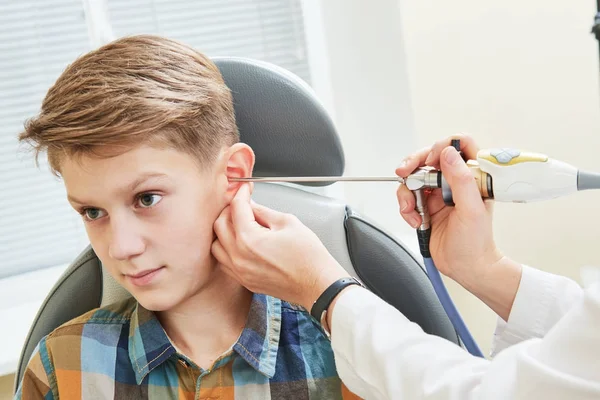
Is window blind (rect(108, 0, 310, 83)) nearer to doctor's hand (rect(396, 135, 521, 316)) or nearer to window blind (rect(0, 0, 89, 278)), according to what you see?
window blind (rect(0, 0, 89, 278))

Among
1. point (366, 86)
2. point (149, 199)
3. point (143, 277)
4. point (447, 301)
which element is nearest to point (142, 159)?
point (149, 199)

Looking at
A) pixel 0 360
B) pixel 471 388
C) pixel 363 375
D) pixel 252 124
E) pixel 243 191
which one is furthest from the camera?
pixel 0 360

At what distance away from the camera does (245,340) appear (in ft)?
3.95

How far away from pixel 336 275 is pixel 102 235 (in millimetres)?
382

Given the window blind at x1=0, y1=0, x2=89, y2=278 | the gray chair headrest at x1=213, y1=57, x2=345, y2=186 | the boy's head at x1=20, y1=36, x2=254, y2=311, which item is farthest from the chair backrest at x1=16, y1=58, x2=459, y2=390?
the window blind at x1=0, y1=0, x2=89, y2=278

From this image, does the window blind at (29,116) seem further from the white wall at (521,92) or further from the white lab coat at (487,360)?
the white lab coat at (487,360)

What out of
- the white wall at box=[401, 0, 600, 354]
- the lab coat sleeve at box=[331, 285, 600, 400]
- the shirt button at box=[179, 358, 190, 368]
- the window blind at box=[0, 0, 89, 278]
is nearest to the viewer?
the lab coat sleeve at box=[331, 285, 600, 400]

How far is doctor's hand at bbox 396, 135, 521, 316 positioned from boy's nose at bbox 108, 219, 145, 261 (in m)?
0.40

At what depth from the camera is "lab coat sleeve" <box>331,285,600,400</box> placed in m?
0.73

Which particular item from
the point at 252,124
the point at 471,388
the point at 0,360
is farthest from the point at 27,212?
the point at 471,388

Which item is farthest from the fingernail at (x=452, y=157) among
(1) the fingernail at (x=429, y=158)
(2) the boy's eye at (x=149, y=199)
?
(2) the boy's eye at (x=149, y=199)

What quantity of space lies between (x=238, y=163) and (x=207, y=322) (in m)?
0.28

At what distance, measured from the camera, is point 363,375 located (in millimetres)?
957

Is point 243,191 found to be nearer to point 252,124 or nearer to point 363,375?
point 252,124
